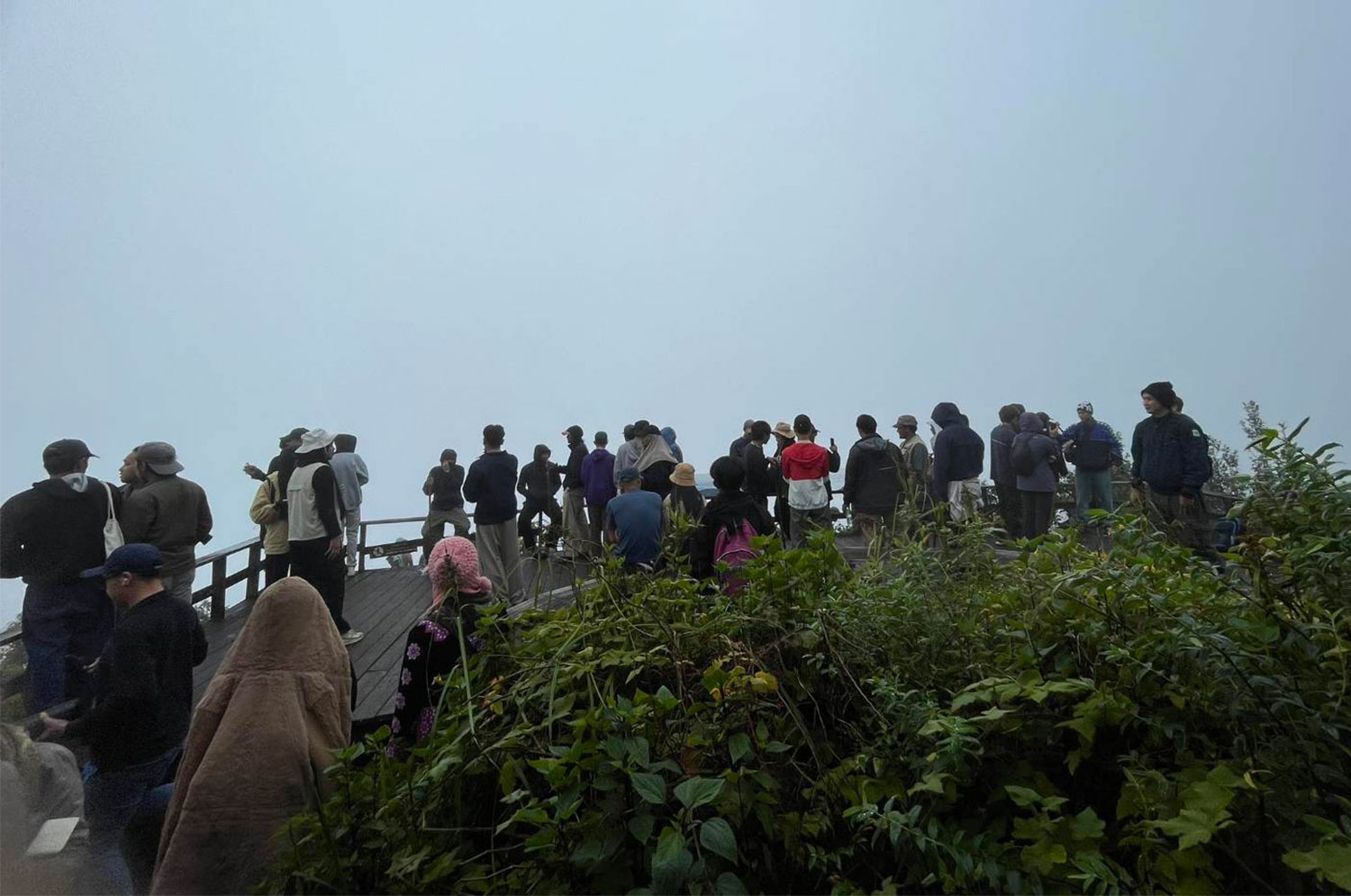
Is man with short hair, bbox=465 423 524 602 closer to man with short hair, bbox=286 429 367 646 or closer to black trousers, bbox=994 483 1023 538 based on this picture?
man with short hair, bbox=286 429 367 646

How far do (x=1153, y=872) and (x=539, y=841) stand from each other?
83cm

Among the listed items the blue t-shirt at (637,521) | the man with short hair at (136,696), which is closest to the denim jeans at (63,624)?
the man with short hair at (136,696)

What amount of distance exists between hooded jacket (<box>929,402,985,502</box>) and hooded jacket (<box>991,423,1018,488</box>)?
12.8 inches

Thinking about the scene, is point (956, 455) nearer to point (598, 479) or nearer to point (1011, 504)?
point (1011, 504)

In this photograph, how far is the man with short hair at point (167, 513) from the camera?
4.51 meters

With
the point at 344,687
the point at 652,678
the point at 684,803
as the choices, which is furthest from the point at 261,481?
the point at 684,803

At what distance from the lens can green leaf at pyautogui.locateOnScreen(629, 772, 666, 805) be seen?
1.09 m

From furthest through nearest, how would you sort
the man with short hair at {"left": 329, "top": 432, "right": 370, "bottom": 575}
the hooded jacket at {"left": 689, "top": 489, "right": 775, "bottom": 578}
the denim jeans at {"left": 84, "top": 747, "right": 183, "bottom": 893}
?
the man with short hair at {"left": 329, "top": 432, "right": 370, "bottom": 575}, the hooded jacket at {"left": 689, "top": 489, "right": 775, "bottom": 578}, the denim jeans at {"left": 84, "top": 747, "right": 183, "bottom": 893}

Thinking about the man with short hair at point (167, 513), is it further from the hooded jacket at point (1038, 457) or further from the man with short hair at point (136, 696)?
the hooded jacket at point (1038, 457)

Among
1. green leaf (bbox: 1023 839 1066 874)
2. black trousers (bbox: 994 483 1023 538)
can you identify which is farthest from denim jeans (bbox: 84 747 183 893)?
black trousers (bbox: 994 483 1023 538)

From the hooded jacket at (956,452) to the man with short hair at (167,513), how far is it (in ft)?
17.8

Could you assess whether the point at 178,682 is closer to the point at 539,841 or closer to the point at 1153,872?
the point at 539,841

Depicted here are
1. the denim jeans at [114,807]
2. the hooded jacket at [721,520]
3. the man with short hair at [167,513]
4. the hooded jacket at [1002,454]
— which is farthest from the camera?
the hooded jacket at [1002,454]

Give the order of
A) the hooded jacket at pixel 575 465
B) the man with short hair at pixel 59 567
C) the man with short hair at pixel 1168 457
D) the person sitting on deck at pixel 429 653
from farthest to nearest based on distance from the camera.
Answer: the hooded jacket at pixel 575 465, the man with short hair at pixel 1168 457, the person sitting on deck at pixel 429 653, the man with short hair at pixel 59 567
